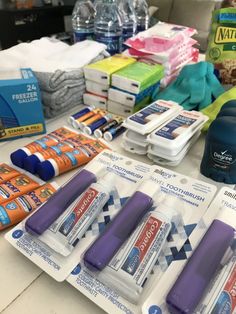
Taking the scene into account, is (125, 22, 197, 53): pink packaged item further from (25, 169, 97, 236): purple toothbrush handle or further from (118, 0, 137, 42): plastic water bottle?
(25, 169, 97, 236): purple toothbrush handle

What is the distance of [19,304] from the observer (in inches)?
13.7

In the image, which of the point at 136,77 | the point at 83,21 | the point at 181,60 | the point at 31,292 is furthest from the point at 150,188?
the point at 83,21

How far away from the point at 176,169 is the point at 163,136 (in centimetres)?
8

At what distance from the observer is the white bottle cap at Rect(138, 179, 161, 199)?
0.42 metres

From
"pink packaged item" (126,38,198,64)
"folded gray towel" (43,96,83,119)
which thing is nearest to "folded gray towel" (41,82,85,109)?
"folded gray towel" (43,96,83,119)

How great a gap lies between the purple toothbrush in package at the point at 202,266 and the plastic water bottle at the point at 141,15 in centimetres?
81

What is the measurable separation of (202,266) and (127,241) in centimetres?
10

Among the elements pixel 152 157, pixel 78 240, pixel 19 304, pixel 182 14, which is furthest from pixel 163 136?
pixel 182 14

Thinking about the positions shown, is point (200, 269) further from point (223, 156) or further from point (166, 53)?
point (166, 53)

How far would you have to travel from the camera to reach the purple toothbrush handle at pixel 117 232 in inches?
13.6

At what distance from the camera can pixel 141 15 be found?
1008mm

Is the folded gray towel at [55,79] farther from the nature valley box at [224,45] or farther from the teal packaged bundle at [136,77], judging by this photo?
the nature valley box at [224,45]

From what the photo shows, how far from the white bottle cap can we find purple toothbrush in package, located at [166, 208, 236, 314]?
9cm

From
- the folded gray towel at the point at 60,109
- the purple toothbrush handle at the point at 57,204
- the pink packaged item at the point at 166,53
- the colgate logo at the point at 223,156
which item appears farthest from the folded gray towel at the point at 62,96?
the colgate logo at the point at 223,156
